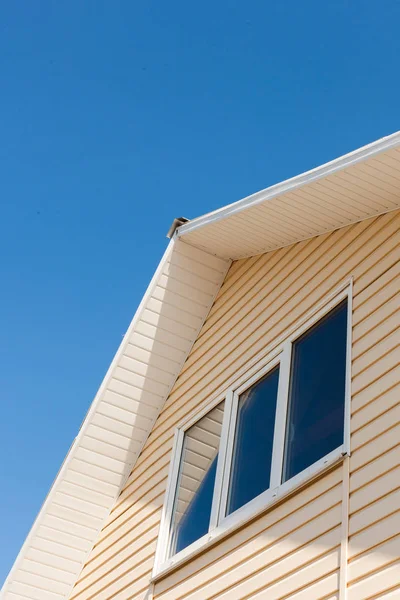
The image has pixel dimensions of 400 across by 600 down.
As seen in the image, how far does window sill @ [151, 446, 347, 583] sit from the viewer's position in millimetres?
4751

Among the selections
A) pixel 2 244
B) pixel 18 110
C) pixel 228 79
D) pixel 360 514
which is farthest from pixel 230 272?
pixel 18 110

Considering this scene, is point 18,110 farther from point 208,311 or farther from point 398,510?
point 398,510

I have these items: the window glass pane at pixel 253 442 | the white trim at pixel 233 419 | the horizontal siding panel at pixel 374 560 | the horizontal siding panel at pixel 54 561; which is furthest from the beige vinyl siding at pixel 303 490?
the window glass pane at pixel 253 442

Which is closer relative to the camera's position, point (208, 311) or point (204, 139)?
point (208, 311)

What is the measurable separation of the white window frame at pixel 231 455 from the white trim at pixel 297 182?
82 centimetres

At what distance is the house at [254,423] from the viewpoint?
4.52 meters

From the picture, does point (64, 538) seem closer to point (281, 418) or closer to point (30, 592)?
point (30, 592)

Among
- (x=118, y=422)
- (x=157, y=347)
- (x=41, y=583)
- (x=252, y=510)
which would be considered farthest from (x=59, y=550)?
(x=252, y=510)

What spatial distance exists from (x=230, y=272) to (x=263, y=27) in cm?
1113

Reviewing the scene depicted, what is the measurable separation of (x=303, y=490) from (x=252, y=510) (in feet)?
1.85

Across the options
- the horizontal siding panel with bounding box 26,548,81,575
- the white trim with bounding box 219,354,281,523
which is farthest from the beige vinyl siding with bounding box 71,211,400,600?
the white trim with bounding box 219,354,281,523

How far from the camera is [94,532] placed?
7.47 m

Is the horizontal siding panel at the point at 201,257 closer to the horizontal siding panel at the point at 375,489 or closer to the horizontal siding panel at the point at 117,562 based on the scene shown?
the horizontal siding panel at the point at 117,562

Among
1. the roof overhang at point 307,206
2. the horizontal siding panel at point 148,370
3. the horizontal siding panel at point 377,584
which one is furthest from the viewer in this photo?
the horizontal siding panel at point 148,370
